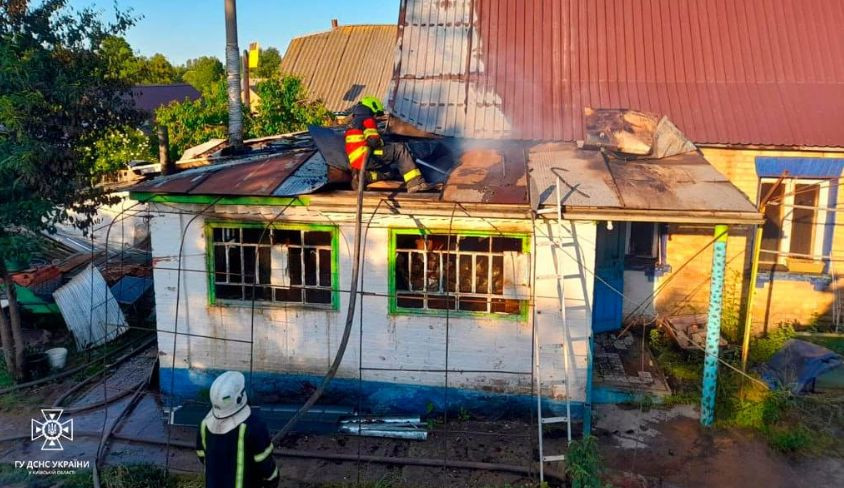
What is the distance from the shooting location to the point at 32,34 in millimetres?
7867

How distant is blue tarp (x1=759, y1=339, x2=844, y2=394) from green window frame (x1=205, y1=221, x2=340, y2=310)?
583 cm

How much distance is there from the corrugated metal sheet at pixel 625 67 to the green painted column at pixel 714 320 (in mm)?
3043

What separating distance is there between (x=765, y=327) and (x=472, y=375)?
5.45 meters

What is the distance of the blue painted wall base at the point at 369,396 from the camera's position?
7352mm

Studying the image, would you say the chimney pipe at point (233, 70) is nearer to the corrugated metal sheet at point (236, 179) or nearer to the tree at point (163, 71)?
the corrugated metal sheet at point (236, 179)

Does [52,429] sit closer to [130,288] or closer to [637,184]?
[130,288]

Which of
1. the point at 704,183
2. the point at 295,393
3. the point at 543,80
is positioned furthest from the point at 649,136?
the point at 295,393

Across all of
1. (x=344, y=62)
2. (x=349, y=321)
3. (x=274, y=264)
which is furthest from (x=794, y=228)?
(x=344, y=62)

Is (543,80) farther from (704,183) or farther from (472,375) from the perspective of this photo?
(472,375)

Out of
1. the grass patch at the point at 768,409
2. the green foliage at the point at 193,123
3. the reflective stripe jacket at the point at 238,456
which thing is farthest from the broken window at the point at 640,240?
the green foliage at the point at 193,123

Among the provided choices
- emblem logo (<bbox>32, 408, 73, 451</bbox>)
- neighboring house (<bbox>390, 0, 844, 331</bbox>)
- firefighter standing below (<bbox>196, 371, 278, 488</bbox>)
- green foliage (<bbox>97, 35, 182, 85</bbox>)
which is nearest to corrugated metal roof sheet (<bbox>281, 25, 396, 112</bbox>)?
neighboring house (<bbox>390, 0, 844, 331</bbox>)

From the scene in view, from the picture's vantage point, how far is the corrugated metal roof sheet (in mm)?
24000

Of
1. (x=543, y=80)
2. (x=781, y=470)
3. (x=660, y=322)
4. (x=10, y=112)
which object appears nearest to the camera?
(x=781, y=470)

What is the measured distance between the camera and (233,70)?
11.5 meters
